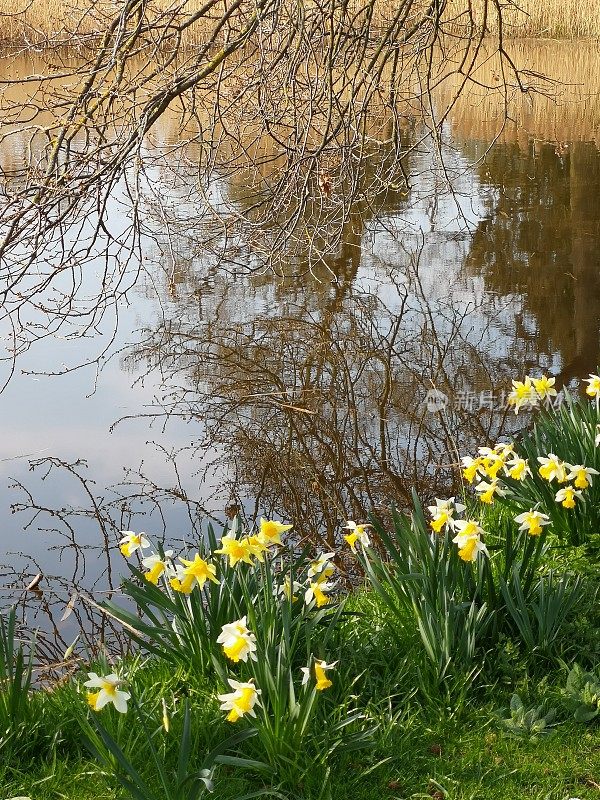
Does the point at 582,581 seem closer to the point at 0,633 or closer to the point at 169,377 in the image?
the point at 0,633

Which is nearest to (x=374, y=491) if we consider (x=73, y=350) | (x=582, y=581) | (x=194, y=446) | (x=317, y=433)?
(x=317, y=433)

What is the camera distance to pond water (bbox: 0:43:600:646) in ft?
16.4

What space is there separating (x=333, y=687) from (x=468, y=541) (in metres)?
0.60

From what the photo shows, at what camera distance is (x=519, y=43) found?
24953 millimetres

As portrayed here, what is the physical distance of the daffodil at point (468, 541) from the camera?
9.46 ft

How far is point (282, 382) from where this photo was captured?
6.71 meters

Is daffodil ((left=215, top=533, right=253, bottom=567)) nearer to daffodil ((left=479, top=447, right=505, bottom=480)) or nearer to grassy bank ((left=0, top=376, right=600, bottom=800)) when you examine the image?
grassy bank ((left=0, top=376, right=600, bottom=800))

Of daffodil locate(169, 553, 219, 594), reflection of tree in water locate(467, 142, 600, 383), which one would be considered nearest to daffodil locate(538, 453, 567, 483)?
daffodil locate(169, 553, 219, 594)

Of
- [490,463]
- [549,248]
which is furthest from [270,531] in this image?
[549,248]

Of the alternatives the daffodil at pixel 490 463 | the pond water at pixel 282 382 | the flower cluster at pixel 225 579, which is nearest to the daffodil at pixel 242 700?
the flower cluster at pixel 225 579

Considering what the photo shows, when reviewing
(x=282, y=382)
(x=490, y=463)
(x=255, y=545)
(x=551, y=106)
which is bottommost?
(x=282, y=382)

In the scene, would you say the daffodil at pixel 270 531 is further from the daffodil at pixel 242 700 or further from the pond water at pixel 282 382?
the pond water at pixel 282 382

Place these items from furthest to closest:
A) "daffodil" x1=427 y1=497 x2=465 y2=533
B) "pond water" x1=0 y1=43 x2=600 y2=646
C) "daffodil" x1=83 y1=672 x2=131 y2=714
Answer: "pond water" x1=0 y1=43 x2=600 y2=646 → "daffodil" x1=427 y1=497 x2=465 y2=533 → "daffodil" x1=83 y1=672 x2=131 y2=714

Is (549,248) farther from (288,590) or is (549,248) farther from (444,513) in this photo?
(288,590)
